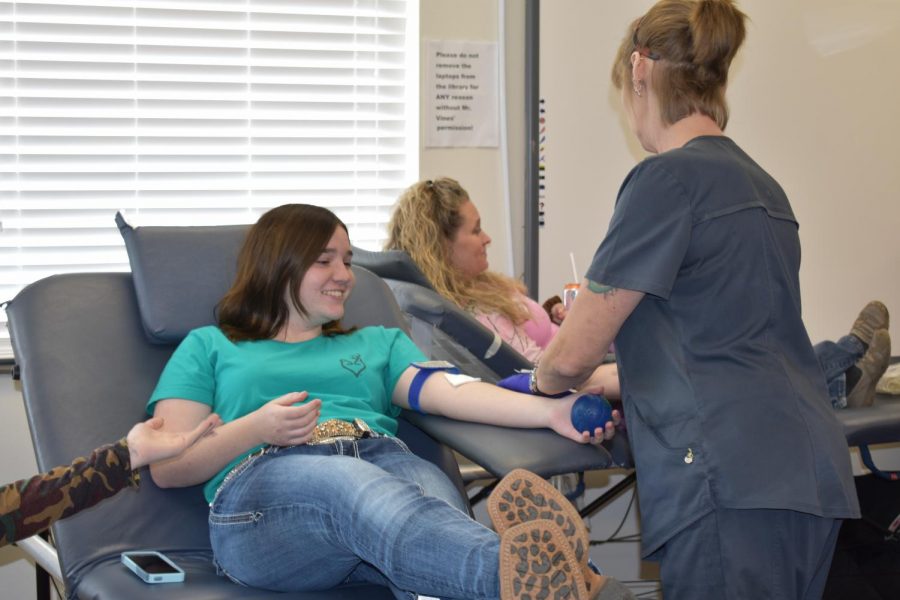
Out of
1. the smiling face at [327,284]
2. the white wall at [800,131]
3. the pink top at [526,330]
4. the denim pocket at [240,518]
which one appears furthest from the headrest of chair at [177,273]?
the white wall at [800,131]

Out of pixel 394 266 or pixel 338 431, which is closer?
pixel 338 431

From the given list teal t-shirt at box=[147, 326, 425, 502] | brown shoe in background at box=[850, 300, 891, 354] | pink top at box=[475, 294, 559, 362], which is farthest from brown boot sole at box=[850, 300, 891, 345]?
teal t-shirt at box=[147, 326, 425, 502]

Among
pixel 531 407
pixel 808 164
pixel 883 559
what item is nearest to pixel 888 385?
pixel 883 559

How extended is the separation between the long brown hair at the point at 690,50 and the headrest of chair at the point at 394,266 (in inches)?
37.2

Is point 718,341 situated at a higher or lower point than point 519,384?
higher

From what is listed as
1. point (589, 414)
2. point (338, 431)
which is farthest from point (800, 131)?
point (338, 431)

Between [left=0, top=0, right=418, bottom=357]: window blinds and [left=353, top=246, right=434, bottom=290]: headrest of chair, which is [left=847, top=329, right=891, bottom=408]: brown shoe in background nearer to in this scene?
[left=353, top=246, right=434, bottom=290]: headrest of chair

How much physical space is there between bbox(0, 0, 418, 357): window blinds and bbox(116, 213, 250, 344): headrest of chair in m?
0.67

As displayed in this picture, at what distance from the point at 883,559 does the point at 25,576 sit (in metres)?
2.40

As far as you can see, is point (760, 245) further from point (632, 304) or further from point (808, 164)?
point (808, 164)

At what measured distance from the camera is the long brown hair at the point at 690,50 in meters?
1.64

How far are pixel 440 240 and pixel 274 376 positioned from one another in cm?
87

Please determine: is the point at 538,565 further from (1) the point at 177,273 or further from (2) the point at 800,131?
(2) the point at 800,131

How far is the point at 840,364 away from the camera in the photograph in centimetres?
254
